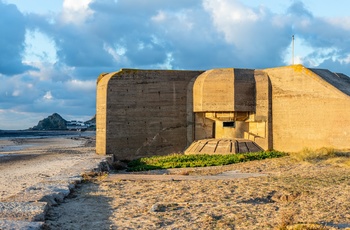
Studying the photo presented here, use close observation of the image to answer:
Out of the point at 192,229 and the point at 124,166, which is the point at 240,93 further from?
the point at 192,229

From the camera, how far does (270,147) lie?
810 inches

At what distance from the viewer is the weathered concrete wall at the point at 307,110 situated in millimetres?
18062

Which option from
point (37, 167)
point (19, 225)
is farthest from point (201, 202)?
point (37, 167)

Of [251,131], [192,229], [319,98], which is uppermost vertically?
[319,98]

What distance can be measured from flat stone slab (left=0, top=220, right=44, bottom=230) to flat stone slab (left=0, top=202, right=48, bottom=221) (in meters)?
0.35

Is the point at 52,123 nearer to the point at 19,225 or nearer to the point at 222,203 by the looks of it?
the point at 222,203

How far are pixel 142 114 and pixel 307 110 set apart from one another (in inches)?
296

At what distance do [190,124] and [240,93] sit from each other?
2956 mm

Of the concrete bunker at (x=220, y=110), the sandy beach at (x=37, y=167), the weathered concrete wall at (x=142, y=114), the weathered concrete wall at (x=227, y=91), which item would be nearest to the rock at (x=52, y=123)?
the sandy beach at (x=37, y=167)

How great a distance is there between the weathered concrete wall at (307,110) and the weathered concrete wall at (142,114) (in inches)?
172

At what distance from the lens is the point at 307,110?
19078mm

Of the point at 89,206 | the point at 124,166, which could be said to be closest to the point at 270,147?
the point at 124,166

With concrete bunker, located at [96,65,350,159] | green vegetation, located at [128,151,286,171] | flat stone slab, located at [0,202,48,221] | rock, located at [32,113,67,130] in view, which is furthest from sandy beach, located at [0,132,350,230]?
rock, located at [32,113,67,130]

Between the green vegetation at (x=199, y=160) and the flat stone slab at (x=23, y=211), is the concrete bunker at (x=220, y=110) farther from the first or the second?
the flat stone slab at (x=23, y=211)
